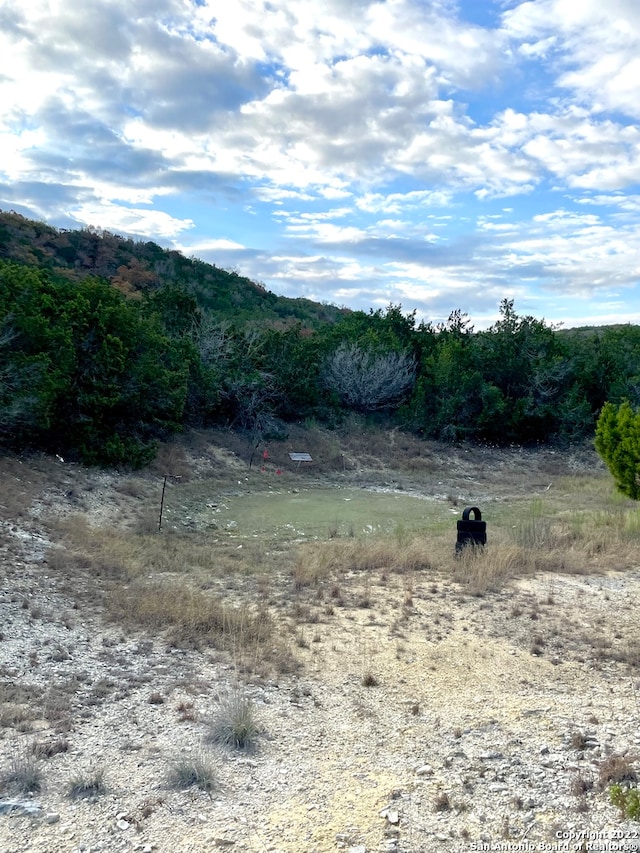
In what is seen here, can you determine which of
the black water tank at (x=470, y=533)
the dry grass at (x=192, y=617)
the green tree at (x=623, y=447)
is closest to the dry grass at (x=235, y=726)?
the dry grass at (x=192, y=617)

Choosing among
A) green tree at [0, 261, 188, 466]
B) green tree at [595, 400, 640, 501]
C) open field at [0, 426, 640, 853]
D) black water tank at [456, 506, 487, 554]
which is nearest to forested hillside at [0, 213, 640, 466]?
green tree at [0, 261, 188, 466]

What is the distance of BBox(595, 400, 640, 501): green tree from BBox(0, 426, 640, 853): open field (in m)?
0.76

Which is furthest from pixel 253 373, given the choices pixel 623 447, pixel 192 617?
pixel 192 617

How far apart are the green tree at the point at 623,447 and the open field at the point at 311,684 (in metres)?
0.76

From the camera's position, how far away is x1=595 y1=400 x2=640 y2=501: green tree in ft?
42.8

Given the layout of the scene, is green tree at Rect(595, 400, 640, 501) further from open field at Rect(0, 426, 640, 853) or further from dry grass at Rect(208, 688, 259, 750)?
dry grass at Rect(208, 688, 259, 750)

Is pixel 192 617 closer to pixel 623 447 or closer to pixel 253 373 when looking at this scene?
pixel 623 447

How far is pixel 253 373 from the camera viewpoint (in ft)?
84.6

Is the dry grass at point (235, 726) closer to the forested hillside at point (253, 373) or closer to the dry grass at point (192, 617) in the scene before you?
the dry grass at point (192, 617)

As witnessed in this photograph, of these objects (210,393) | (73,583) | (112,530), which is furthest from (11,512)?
(210,393)

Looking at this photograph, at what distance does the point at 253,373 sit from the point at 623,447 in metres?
15.1

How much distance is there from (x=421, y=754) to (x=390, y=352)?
26061 millimetres

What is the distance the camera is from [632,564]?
1073 centimetres

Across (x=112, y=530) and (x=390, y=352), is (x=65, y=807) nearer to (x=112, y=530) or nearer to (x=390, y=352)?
(x=112, y=530)
